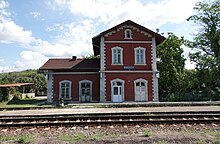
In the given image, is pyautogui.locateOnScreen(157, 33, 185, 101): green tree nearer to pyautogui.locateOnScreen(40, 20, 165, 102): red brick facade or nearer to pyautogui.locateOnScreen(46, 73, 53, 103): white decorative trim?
pyautogui.locateOnScreen(40, 20, 165, 102): red brick facade

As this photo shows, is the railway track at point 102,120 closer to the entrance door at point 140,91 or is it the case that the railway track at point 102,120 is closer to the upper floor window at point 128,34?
the entrance door at point 140,91

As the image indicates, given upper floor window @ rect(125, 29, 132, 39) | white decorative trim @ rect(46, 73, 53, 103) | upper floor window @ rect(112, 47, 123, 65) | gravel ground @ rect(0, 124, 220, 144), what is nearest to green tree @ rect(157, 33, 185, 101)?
upper floor window @ rect(112, 47, 123, 65)

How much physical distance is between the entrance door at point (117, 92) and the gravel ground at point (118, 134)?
15000 mm

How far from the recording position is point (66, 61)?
27188 millimetres

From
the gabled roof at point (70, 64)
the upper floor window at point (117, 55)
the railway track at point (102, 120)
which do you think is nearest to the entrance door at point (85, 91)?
the gabled roof at point (70, 64)

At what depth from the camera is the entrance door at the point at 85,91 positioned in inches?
993

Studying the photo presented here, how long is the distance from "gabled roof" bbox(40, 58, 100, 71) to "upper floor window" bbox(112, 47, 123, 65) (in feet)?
6.58

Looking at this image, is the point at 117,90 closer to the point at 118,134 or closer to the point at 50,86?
the point at 50,86

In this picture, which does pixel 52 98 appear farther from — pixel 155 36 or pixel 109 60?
pixel 155 36

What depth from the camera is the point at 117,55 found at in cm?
2522

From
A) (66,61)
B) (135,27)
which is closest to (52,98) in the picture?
(66,61)

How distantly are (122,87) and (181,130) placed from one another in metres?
16.1

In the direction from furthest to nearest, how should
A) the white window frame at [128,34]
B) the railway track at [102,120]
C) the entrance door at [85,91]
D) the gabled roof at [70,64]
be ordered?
the white window frame at [128,34]
the entrance door at [85,91]
the gabled roof at [70,64]
the railway track at [102,120]

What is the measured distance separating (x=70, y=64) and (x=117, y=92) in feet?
19.8
